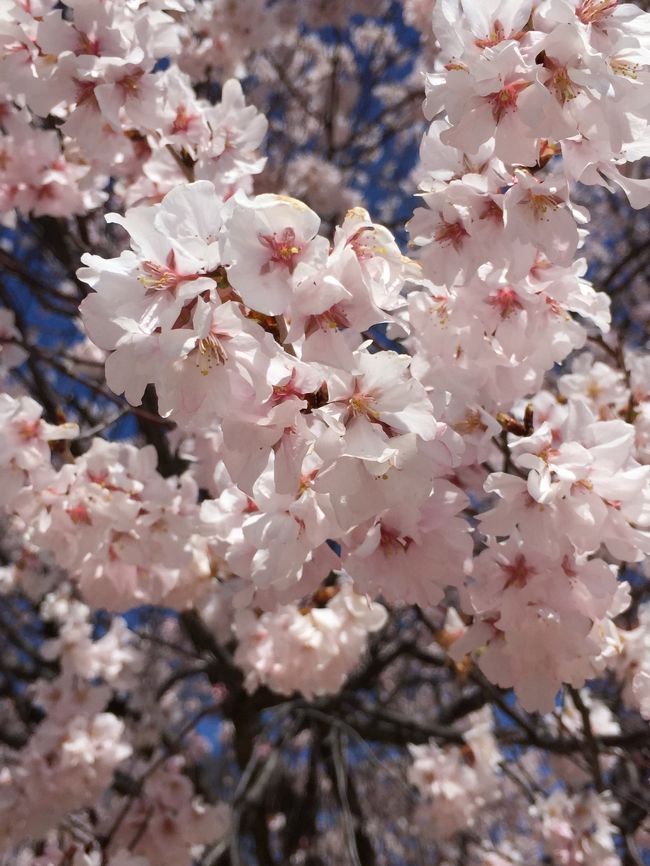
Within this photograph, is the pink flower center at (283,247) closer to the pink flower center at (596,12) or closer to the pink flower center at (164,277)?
the pink flower center at (164,277)

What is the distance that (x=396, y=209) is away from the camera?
7180 mm

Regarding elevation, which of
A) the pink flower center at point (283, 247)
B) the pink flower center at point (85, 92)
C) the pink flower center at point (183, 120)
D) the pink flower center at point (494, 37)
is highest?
the pink flower center at point (494, 37)

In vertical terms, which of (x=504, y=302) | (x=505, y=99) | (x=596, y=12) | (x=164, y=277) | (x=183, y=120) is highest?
(x=596, y=12)

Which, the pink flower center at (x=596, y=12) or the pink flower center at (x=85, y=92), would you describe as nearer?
the pink flower center at (x=596, y=12)

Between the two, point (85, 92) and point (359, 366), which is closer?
point (359, 366)

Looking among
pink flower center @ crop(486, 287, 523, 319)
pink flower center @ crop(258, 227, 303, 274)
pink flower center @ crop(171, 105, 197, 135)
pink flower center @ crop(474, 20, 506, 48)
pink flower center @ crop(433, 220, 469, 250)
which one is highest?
pink flower center @ crop(474, 20, 506, 48)

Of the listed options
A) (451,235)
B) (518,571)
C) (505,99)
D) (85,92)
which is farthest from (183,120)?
(518,571)

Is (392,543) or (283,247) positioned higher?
(283,247)

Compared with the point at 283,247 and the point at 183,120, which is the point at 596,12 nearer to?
the point at 283,247

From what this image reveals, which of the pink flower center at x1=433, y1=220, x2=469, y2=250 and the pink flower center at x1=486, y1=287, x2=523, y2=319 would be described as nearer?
the pink flower center at x1=433, y1=220, x2=469, y2=250

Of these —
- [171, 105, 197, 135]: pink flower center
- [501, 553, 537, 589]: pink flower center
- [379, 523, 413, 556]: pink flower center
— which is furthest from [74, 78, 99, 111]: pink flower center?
[501, 553, 537, 589]: pink flower center

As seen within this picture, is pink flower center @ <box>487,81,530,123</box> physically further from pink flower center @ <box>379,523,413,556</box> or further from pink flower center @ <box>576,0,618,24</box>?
pink flower center @ <box>379,523,413,556</box>

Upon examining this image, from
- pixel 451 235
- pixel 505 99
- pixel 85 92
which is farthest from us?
pixel 85 92

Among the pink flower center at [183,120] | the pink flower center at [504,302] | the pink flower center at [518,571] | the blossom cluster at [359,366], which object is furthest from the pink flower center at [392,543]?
the pink flower center at [183,120]
